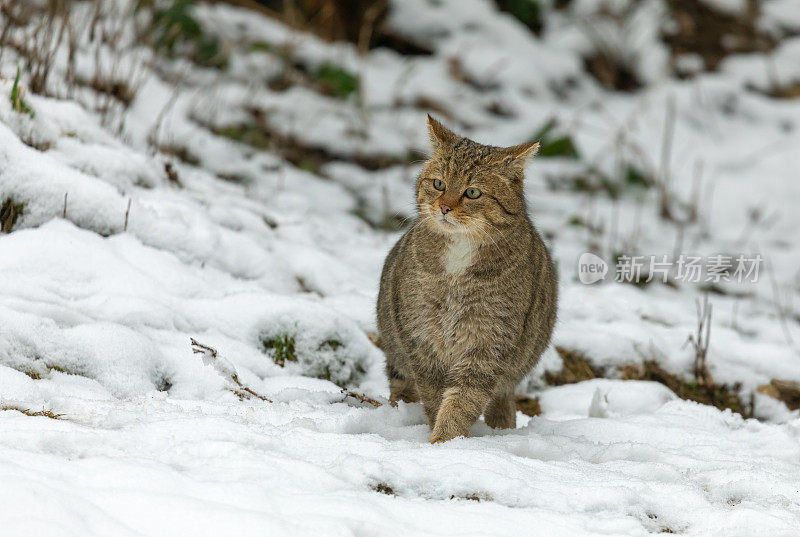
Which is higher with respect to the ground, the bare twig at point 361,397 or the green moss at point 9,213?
the green moss at point 9,213

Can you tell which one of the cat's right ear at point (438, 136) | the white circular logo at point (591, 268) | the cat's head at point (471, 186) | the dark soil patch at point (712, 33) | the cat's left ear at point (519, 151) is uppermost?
the dark soil patch at point (712, 33)

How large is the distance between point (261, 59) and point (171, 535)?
19.1ft

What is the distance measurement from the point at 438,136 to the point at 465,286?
2.16 feet

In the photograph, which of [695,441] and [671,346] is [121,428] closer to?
[695,441]

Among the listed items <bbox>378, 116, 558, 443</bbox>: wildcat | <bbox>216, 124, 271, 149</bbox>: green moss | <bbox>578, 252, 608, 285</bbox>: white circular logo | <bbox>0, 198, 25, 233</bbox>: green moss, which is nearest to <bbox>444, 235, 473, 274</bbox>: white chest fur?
<bbox>378, 116, 558, 443</bbox>: wildcat

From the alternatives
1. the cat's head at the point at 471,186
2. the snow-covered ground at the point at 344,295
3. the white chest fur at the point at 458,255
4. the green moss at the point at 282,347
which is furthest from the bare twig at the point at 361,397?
the cat's head at the point at 471,186

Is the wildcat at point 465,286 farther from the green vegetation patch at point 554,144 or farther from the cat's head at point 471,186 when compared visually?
the green vegetation patch at point 554,144

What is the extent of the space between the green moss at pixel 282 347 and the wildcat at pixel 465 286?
47 centimetres

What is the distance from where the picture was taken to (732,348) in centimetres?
454

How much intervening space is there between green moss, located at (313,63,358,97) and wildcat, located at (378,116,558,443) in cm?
386

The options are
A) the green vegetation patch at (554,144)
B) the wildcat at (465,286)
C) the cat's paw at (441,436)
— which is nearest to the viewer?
the cat's paw at (441,436)

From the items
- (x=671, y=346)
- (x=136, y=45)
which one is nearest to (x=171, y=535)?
(x=671, y=346)

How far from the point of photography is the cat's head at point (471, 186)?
3035 mm

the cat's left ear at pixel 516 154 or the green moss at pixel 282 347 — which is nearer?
the cat's left ear at pixel 516 154
